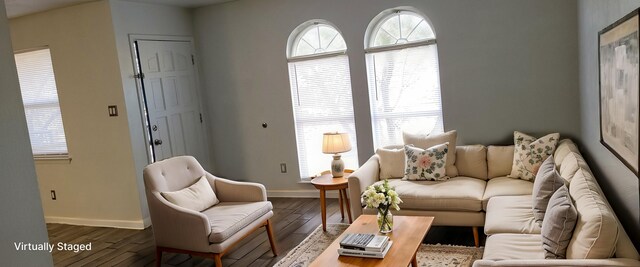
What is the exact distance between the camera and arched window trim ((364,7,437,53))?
15.0 feet

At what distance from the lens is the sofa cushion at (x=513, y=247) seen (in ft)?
8.05

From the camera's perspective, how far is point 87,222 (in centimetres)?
505

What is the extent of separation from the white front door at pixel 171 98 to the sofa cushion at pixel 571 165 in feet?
12.5

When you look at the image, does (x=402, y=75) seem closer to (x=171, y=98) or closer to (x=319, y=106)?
(x=319, y=106)

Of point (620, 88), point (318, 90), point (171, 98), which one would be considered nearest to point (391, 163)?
point (318, 90)

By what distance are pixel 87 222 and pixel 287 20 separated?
121 inches

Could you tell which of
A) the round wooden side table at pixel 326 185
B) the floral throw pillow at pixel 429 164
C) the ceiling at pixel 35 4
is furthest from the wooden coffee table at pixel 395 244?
the ceiling at pixel 35 4

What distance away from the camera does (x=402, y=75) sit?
188 inches

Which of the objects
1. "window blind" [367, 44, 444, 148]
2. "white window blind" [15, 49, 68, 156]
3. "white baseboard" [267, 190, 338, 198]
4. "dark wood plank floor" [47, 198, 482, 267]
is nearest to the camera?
"dark wood plank floor" [47, 198, 482, 267]

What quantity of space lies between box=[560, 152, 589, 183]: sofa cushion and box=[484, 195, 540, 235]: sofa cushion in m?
0.31

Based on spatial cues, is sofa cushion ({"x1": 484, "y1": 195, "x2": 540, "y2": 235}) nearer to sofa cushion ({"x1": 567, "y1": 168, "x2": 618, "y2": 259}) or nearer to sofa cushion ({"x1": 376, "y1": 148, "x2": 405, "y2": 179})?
sofa cushion ({"x1": 567, "y1": 168, "x2": 618, "y2": 259})

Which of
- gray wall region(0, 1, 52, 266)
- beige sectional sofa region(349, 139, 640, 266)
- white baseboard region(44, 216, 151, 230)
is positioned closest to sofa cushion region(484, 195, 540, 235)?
beige sectional sofa region(349, 139, 640, 266)

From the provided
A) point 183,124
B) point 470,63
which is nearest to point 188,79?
point 183,124

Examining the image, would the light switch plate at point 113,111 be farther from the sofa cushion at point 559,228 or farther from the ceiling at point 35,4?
the sofa cushion at point 559,228
